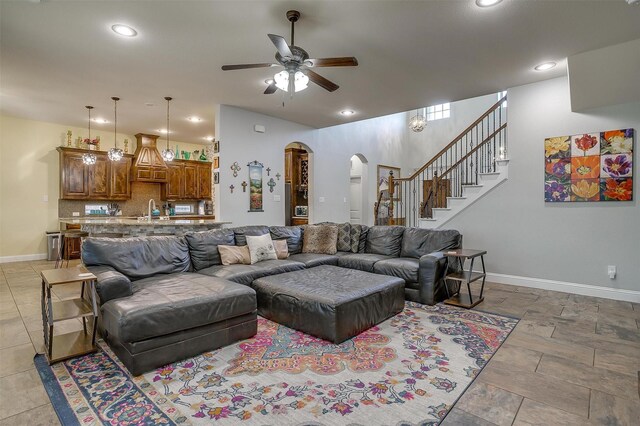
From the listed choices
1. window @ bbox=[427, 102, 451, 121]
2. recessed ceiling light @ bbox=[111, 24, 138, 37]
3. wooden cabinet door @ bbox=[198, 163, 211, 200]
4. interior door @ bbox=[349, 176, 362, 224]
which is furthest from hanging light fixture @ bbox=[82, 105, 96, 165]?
window @ bbox=[427, 102, 451, 121]

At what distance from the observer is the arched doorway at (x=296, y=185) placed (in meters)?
7.73

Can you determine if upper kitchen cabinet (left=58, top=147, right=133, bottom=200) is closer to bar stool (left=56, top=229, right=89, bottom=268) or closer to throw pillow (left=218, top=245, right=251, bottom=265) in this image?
bar stool (left=56, top=229, right=89, bottom=268)

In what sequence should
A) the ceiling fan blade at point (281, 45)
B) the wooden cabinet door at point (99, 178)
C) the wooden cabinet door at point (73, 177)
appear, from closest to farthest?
the ceiling fan blade at point (281, 45), the wooden cabinet door at point (73, 177), the wooden cabinet door at point (99, 178)

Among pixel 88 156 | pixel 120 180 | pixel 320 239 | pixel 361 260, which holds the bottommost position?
pixel 361 260

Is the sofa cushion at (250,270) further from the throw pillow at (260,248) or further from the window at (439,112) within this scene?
the window at (439,112)

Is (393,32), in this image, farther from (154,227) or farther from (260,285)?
(154,227)

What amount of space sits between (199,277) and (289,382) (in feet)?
5.08

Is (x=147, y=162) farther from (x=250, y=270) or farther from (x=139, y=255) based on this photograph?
(x=250, y=270)

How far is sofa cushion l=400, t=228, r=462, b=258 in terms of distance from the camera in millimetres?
4352

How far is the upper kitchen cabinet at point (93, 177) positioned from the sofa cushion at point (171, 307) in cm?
552

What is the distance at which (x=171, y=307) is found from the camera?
239cm

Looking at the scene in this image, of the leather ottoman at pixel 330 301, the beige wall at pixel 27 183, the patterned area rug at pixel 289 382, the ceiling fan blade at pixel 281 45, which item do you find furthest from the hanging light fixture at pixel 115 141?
the patterned area rug at pixel 289 382

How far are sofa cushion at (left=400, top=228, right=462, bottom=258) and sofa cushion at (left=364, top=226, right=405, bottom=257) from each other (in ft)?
0.29

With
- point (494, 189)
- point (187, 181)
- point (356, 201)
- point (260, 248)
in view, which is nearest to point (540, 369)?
point (260, 248)
